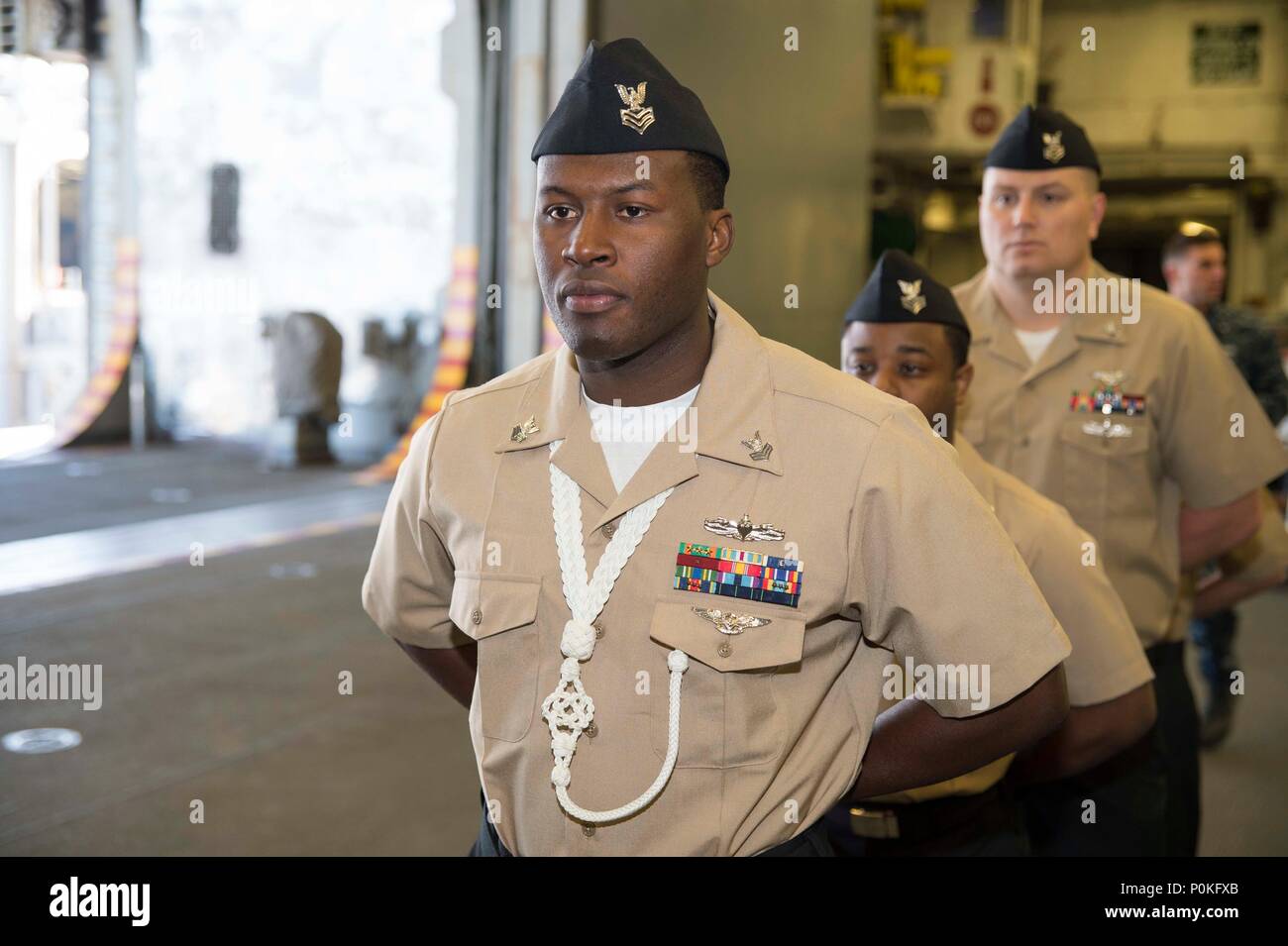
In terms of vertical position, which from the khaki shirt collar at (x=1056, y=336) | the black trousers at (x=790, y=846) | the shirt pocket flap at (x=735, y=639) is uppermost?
the khaki shirt collar at (x=1056, y=336)

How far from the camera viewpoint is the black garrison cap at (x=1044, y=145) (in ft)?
7.95

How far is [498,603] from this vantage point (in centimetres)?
130

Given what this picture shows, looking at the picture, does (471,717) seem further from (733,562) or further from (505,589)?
(733,562)

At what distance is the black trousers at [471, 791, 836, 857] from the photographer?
1.26m

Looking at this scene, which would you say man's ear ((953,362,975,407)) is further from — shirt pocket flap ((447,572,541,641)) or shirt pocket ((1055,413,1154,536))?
shirt pocket flap ((447,572,541,641))

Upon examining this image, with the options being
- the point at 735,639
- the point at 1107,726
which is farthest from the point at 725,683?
the point at 1107,726

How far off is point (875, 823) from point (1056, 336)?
1.10 m

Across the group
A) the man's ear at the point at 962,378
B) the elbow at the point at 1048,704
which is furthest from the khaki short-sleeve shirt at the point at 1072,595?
the elbow at the point at 1048,704

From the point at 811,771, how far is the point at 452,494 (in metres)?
0.46

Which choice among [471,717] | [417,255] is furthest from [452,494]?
[417,255]

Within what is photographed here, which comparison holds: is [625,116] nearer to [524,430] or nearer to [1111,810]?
[524,430]

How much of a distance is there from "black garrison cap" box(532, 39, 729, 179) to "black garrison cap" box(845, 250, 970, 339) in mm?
644

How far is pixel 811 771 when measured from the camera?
1.27 metres

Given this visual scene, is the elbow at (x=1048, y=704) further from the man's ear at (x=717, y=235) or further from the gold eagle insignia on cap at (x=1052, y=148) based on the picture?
the gold eagle insignia on cap at (x=1052, y=148)
